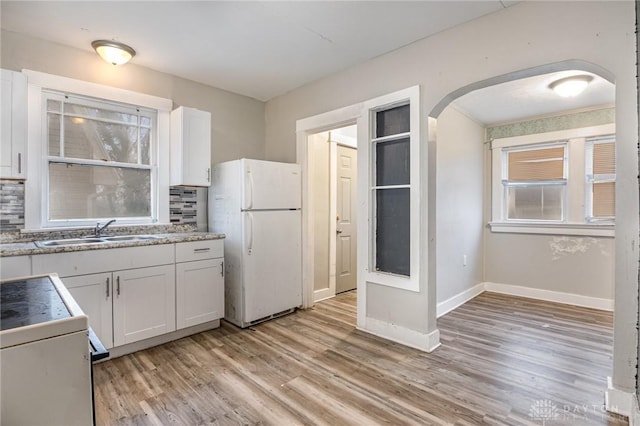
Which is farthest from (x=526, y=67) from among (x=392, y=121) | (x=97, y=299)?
(x=97, y=299)

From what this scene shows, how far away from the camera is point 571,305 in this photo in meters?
3.94

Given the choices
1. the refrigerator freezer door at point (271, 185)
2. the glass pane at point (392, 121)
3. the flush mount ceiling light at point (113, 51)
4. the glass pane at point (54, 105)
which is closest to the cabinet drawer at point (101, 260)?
the refrigerator freezer door at point (271, 185)

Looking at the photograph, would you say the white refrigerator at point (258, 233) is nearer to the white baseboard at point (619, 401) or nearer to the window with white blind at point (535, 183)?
the white baseboard at point (619, 401)

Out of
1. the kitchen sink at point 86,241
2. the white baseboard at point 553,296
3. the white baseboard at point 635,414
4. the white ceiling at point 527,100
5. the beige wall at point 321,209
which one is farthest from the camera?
the beige wall at point 321,209

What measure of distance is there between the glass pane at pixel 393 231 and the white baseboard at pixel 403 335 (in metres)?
0.49

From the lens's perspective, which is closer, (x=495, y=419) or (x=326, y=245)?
(x=495, y=419)

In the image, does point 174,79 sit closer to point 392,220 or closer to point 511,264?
point 392,220

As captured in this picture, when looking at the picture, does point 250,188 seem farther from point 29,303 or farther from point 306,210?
point 29,303

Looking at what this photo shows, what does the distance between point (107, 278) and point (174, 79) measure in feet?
A: 7.04

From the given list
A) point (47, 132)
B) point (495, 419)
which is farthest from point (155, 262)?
point (495, 419)

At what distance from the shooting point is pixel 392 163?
2996 millimetres

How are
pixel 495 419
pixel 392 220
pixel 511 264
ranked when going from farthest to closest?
pixel 511 264 < pixel 392 220 < pixel 495 419

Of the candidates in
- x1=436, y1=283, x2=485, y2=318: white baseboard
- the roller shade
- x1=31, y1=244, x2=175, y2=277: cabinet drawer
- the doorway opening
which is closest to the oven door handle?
x1=31, y1=244, x2=175, y2=277: cabinet drawer

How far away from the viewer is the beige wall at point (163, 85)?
2609 mm
